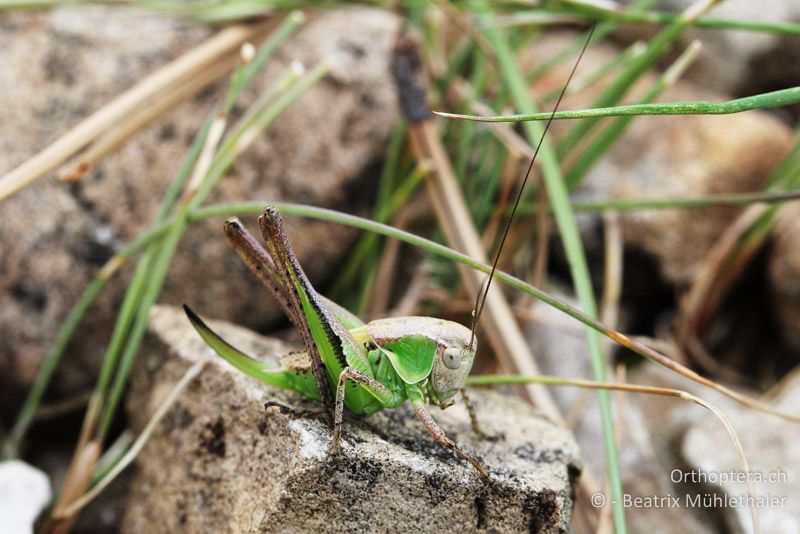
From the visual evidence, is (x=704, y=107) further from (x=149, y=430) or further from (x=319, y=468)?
(x=149, y=430)

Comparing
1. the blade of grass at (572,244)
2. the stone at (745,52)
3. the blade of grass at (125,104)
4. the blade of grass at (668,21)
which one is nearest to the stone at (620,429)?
the blade of grass at (572,244)

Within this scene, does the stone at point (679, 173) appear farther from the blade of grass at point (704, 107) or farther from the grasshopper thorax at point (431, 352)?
the blade of grass at point (704, 107)

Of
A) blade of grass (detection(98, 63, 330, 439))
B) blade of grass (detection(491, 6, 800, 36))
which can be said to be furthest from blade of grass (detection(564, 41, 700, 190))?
blade of grass (detection(98, 63, 330, 439))

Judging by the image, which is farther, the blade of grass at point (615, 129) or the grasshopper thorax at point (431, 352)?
the blade of grass at point (615, 129)

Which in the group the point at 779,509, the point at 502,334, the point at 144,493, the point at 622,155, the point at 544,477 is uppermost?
the point at 622,155

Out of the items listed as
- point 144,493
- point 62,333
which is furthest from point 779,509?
point 62,333

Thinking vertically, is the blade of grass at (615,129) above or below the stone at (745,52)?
below

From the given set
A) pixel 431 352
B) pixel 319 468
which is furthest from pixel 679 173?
pixel 319 468

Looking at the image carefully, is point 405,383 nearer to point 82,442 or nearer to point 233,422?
point 233,422
